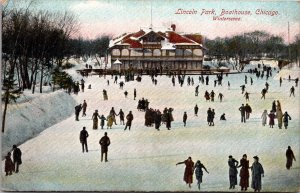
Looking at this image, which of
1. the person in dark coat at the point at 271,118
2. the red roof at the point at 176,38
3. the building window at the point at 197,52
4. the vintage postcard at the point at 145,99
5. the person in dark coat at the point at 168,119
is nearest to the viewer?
the vintage postcard at the point at 145,99

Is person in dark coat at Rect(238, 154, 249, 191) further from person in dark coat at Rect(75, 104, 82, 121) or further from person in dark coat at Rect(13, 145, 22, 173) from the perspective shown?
person in dark coat at Rect(13, 145, 22, 173)

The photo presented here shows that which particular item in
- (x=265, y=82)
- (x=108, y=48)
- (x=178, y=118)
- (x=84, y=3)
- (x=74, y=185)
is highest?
(x=84, y=3)

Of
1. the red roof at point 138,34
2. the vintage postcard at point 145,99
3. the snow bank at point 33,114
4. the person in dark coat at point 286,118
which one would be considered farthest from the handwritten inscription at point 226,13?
the snow bank at point 33,114

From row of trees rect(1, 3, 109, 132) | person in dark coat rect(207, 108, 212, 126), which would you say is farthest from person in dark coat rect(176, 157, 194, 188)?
row of trees rect(1, 3, 109, 132)

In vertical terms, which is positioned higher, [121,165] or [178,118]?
[178,118]

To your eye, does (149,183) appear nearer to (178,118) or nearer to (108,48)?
(178,118)

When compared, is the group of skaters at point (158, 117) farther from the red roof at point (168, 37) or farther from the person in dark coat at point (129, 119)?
the red roof at point (168, 37)

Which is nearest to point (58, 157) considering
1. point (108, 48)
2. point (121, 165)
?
point (121, 165)
